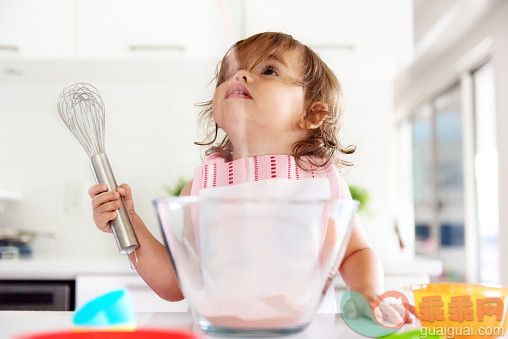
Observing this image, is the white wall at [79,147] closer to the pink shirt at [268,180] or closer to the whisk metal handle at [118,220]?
the pink shirt at [268,180]

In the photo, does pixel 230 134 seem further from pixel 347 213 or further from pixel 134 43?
pixel 134 43

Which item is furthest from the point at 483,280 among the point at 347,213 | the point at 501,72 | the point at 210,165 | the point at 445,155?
the point at 347,213

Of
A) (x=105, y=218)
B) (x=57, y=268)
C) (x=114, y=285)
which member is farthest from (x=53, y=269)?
(x=105, y=218)

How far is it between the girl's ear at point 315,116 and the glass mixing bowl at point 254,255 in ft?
1.01

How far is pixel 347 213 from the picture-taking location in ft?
0.99

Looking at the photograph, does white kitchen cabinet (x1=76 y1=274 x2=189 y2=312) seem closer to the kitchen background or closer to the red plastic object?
the kitchen background

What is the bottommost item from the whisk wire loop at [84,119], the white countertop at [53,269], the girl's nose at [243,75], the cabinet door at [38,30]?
the white countertop at [53,269]

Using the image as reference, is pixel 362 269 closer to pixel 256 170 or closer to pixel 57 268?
pixel 256 170

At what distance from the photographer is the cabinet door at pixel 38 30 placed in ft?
4.74

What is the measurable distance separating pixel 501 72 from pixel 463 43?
449mm

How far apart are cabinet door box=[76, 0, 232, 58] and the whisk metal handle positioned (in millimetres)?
1133

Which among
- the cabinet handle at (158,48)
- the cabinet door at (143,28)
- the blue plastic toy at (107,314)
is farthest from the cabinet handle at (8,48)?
the blue plastic toy at (107,314)

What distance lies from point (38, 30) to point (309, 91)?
1.09 metres

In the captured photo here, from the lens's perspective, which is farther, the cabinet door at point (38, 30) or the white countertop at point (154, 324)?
the cabinet door at point (38, 30)
